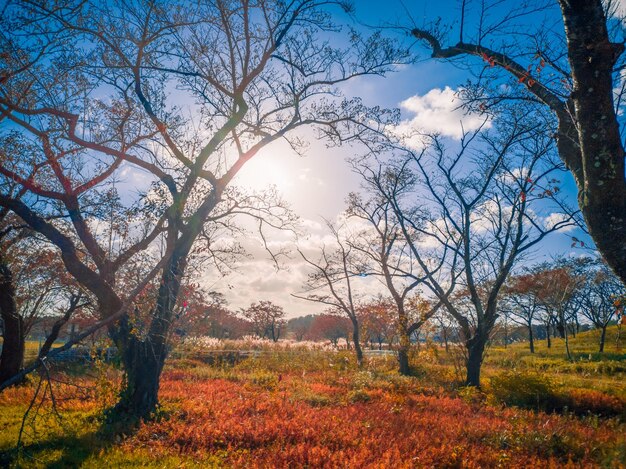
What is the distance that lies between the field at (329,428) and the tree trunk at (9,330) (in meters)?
2.34

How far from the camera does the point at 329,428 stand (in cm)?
761

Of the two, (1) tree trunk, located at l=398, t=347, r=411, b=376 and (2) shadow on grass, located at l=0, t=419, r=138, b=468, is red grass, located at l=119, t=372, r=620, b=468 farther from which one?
(1) tree trunk, located at l=398, t=347, r=411, b=376

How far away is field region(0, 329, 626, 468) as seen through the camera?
6012 mm

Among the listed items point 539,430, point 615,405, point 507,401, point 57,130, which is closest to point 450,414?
point 539,430

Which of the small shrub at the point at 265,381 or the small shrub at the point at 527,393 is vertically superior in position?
the small shrub at the point at 527,393

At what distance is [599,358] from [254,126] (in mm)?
29693

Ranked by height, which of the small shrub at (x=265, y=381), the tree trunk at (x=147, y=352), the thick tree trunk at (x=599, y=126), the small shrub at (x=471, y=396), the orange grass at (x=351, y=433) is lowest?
the small shrub at (x=265, y=381)

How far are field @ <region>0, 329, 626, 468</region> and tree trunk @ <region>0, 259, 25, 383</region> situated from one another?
234 cm

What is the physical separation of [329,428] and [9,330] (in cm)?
1313

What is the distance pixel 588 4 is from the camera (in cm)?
287

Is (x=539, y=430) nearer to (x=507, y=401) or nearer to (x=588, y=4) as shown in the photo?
(x=507, y=401)

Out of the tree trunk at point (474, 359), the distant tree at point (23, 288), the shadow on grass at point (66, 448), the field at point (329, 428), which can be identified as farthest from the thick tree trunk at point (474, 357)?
the distant tree at point (23, 288)

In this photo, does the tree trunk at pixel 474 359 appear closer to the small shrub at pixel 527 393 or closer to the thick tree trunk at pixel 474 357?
the thick tree trunk at pixel 474 357

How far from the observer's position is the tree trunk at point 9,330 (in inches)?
504
